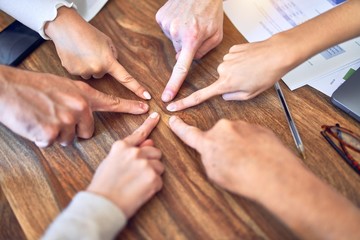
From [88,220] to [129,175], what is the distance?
0.11 m

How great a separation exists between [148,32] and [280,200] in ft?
1.74

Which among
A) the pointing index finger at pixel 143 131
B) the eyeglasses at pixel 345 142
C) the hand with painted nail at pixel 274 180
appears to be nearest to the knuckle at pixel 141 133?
the pointing index finger at pixel 143 131

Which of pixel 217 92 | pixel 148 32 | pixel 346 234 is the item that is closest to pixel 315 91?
pixel 217 92

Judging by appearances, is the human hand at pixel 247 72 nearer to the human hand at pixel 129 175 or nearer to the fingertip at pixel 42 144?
the human hand at pixel 129 175

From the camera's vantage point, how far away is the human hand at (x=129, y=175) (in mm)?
541

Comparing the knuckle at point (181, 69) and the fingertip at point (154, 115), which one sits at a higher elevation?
the knuckle at point (181, 69)

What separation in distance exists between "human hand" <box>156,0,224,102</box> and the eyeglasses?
32 centimetres

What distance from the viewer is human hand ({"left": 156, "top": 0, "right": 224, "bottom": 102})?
71cm

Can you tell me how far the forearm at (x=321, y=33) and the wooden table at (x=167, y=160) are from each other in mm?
103

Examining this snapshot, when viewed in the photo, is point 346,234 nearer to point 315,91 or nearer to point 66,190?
point 315,91

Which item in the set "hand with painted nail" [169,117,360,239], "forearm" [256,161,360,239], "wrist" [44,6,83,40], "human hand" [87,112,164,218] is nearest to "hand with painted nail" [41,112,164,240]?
"human hand" [87,112,164,218]

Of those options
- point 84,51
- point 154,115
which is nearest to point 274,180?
point 154,115

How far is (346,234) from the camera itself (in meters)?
0.48

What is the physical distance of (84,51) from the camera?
0.71 m
